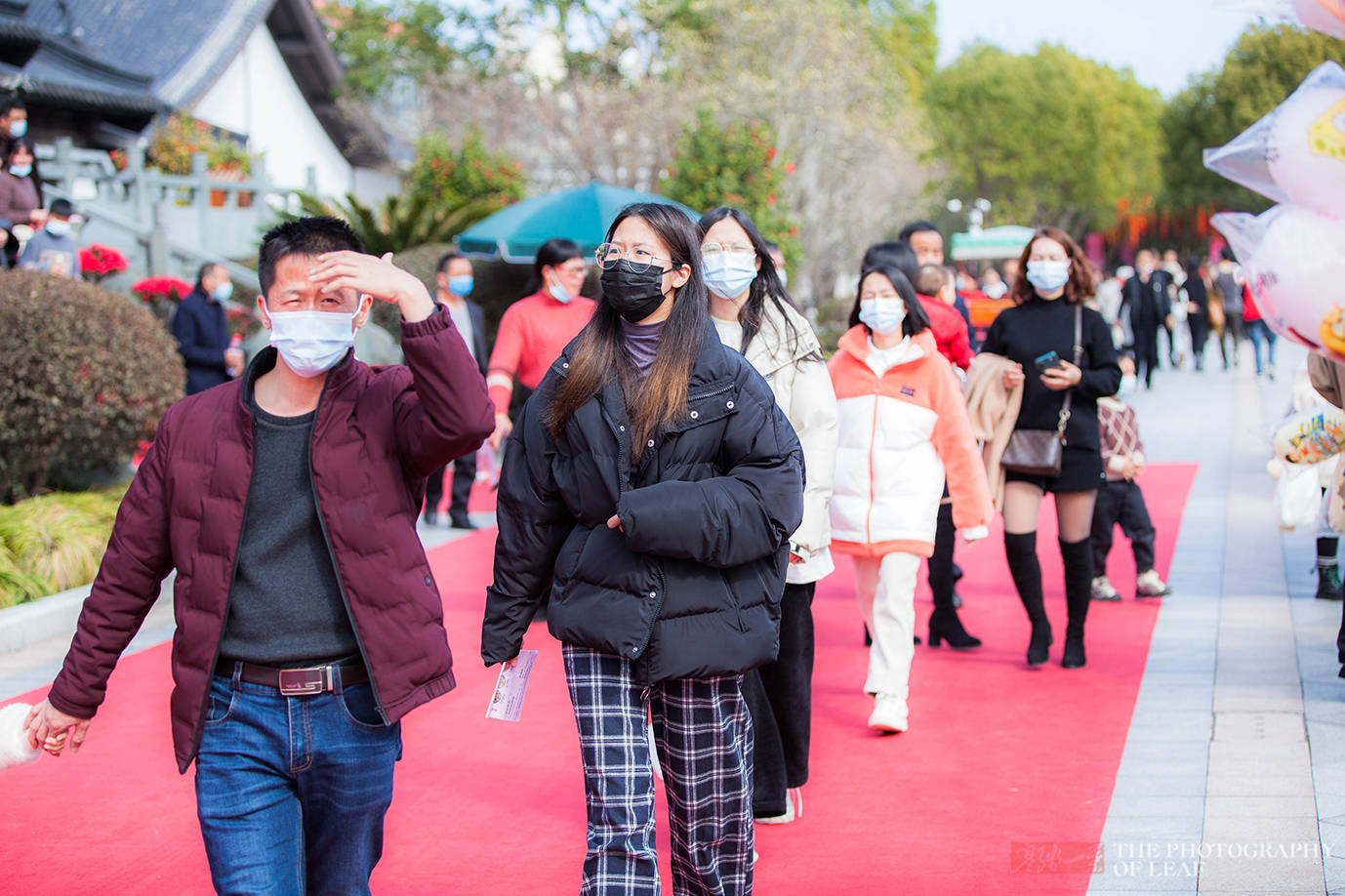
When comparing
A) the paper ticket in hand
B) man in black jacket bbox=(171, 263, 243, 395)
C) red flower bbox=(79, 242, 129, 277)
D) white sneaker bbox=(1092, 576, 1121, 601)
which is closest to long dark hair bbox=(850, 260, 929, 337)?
the paper ticket in hand

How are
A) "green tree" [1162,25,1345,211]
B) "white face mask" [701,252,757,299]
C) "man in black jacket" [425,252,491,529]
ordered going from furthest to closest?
"green tree" [1162,25,1345,211] < "man in black jacket" [425,252,491,529] < "white face mask" [701,252,757,299]

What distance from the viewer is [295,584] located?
3.17 m

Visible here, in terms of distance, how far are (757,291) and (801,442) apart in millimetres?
625

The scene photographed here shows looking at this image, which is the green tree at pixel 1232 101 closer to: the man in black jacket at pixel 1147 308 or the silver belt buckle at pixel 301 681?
the man in black jacket at pixel 1147 308

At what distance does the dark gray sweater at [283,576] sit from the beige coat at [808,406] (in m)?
2.01

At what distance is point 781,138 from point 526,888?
69.9 ft

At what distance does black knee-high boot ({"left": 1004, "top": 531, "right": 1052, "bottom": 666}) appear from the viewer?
6729 mm

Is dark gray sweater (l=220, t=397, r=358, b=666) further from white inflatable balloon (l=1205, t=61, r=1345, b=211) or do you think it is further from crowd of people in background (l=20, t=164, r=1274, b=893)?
white inflatable balloon (l=1205, t=61, r=1345, b=211)

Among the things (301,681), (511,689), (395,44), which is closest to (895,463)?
(511,689)

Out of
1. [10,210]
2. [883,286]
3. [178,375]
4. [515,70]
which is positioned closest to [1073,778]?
[883,286]

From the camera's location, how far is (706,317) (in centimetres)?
373

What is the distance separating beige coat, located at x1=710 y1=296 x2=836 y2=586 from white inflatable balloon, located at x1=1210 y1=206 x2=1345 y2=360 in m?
1.74

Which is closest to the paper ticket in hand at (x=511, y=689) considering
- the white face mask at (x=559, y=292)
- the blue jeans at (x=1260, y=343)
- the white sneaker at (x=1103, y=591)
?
the white face mask at (x=559, y=292)

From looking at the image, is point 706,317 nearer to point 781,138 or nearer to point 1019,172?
point 781,138
